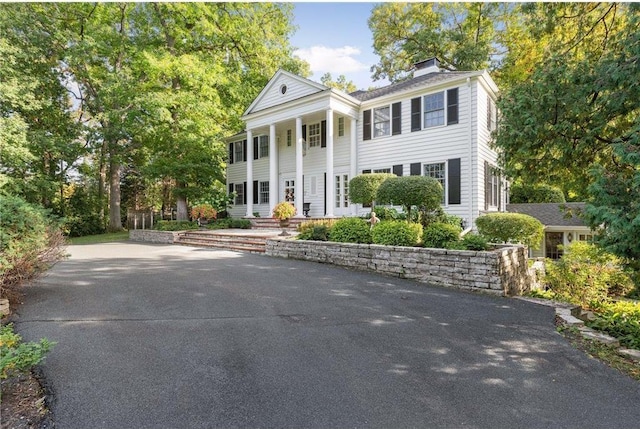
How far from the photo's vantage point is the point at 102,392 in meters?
2.55

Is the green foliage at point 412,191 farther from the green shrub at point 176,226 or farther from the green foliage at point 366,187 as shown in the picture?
the green shrub at point 176,226

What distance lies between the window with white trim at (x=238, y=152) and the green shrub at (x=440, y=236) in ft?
50.1

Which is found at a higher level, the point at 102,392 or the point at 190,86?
the point at 190,86

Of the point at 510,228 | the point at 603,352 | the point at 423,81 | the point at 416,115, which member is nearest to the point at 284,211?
the point at 416,115

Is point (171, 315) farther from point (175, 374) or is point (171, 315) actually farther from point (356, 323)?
point (356, 323)

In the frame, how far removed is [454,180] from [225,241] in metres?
8.93

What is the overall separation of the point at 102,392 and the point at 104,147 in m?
22.2

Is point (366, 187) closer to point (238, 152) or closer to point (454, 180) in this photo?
point (454, 180)

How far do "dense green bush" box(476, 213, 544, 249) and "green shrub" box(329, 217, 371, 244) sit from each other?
3.92m

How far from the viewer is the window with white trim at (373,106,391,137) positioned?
1433 cm

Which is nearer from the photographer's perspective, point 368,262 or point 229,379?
point 229,379

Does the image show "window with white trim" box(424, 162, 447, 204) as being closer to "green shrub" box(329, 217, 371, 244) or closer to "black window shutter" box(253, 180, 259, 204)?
"green shrub" box(329, 217, 371, 244)

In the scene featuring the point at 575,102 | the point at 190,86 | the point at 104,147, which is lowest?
the point at 575,102

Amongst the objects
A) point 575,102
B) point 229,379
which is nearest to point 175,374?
point 229,379
